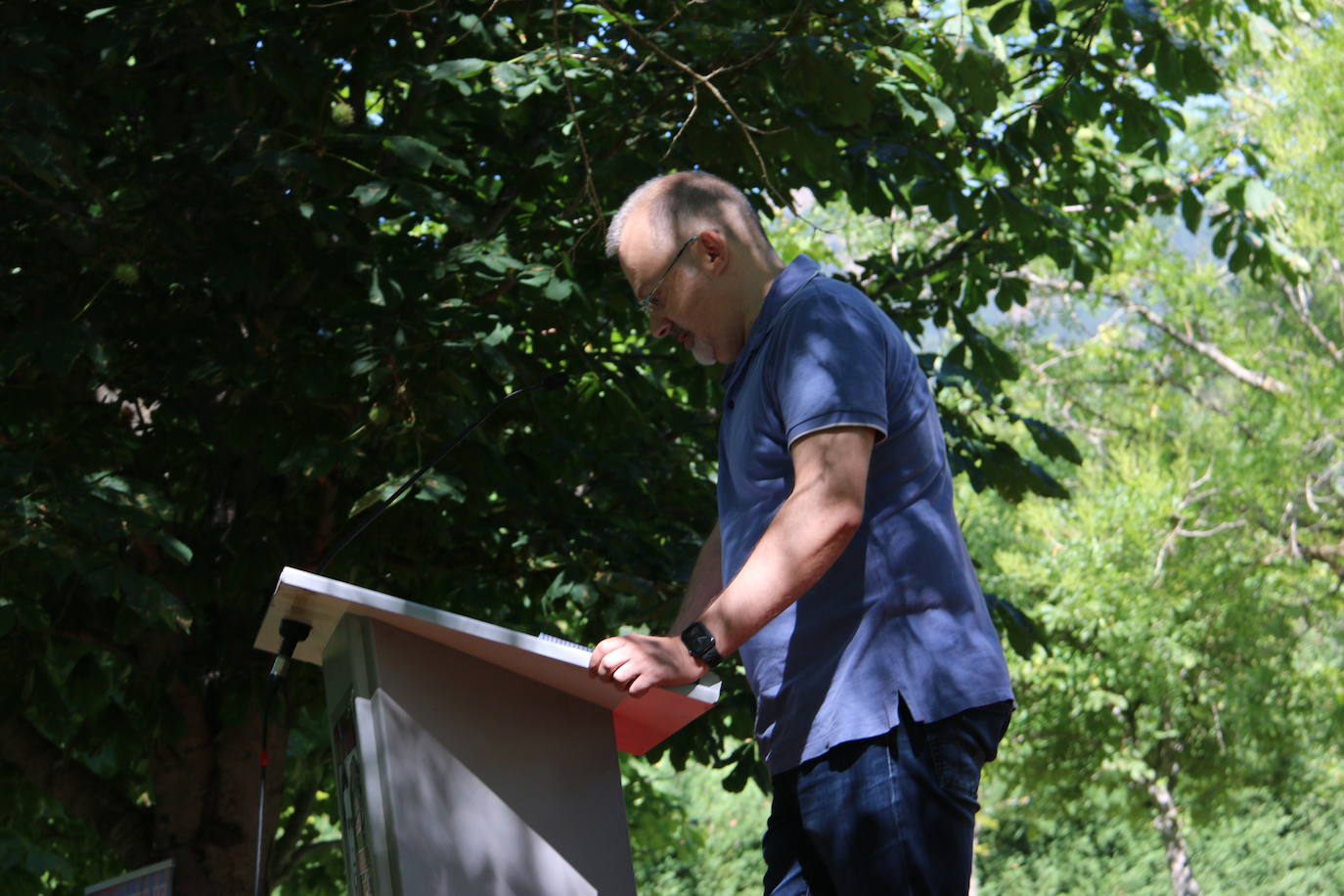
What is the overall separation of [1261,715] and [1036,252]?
14.5 meters

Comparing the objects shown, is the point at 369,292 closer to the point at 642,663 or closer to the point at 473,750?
the point at 473,750

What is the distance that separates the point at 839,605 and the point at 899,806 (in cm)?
30

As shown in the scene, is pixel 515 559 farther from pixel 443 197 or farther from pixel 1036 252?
pixel 1036 252

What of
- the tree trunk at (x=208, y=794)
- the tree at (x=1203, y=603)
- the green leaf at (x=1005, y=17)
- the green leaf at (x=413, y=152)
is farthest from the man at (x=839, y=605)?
the tree at (x=1203, y=603)

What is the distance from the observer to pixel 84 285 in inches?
179

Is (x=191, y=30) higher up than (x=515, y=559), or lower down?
higher up

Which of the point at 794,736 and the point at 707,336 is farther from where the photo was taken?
the point at 707,336

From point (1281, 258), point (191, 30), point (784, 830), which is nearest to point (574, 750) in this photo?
point (784, 830)

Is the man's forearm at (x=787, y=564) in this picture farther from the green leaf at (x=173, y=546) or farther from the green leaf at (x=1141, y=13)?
the green leaf at (x=1141, y=13)

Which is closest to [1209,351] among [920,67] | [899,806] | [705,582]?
[920,67]

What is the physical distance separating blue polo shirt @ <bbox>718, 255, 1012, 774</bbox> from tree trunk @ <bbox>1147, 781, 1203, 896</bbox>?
1935 centimetres

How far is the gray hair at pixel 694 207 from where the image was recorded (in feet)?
7.70

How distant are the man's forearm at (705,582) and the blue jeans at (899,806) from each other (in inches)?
23.7

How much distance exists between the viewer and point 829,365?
6.75ft
